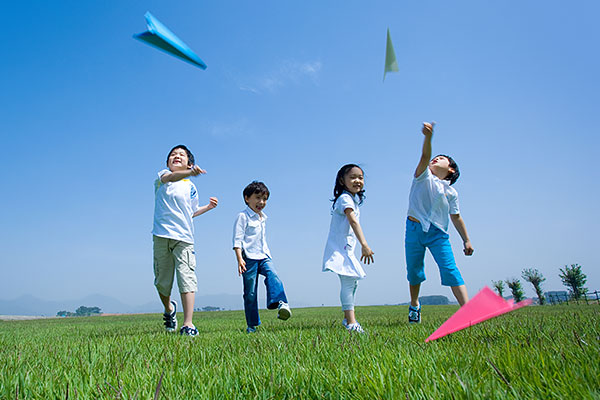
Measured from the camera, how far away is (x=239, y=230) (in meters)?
5.70

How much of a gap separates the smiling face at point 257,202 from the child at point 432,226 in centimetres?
215

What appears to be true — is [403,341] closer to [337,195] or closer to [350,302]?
[350,302]

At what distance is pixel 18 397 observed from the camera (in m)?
1.59

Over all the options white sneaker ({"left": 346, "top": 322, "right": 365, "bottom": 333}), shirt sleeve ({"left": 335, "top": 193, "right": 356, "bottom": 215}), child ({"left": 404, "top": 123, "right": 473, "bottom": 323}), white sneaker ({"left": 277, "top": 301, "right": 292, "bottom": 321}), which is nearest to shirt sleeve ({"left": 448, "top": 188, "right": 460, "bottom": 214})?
child ({"left": 404, "top": 123, "right": 473, "bottom": 323})

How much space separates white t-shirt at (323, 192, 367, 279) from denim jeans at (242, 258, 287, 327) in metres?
1.09

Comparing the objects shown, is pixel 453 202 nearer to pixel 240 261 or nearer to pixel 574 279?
pixel 240 261

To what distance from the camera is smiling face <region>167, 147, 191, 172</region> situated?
17.0 ft

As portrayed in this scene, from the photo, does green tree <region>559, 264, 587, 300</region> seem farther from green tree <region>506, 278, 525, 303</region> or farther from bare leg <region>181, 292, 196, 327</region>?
bare leg <region>181, 292, 196, 327</region>

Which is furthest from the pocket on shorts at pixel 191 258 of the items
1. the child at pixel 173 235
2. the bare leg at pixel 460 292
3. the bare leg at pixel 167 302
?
the bare leg at pixel 460 292

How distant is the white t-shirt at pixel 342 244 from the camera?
4671 mm

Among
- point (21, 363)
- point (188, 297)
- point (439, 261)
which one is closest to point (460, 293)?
point (439, 261)

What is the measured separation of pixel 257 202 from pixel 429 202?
8.12 ft

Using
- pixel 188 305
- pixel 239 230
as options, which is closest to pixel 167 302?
pixel 188 305

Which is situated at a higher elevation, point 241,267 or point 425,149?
point 425,149
